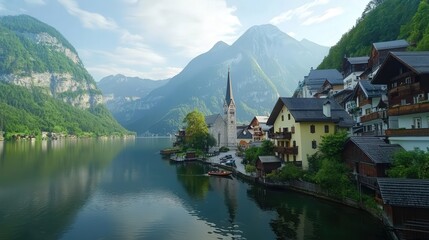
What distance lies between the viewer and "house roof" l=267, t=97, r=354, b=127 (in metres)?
52.7

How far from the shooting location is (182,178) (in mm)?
68250

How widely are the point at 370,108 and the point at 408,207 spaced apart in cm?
2924

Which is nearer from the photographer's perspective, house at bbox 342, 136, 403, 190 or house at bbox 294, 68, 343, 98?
house at bbox 342, 136, 403, 190

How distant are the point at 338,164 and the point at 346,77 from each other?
5100 centimetres

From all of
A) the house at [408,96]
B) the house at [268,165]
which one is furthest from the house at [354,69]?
the house at [408,96]

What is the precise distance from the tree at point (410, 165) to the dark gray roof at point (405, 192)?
12.6 feet

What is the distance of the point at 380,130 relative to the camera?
1745 inches

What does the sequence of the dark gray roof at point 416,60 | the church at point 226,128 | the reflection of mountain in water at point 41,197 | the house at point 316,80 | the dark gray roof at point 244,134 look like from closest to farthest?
1. the dark gray roof at point 416,60
2. the reflection of mountain in water at point 41,197
3. the house at point 316,80
4. the dark gray roof at point 244,134
5. the church at point 226,128

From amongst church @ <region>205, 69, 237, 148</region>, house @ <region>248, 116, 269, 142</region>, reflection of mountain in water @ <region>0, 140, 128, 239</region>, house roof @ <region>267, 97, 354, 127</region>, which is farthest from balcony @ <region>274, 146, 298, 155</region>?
church @ <region>205, 69, 237, 148</region>

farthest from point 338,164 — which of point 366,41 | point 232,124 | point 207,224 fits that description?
point 232,124

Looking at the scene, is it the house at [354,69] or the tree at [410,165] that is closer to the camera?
the tree at [410,165]

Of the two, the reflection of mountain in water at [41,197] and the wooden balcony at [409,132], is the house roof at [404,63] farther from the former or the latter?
the reflection of mountain in water at [41,197]

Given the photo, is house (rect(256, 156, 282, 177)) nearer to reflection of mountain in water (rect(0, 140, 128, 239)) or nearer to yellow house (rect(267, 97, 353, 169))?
yellow house (rect(267, 97, 353, 169))

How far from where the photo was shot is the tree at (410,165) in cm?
2880
